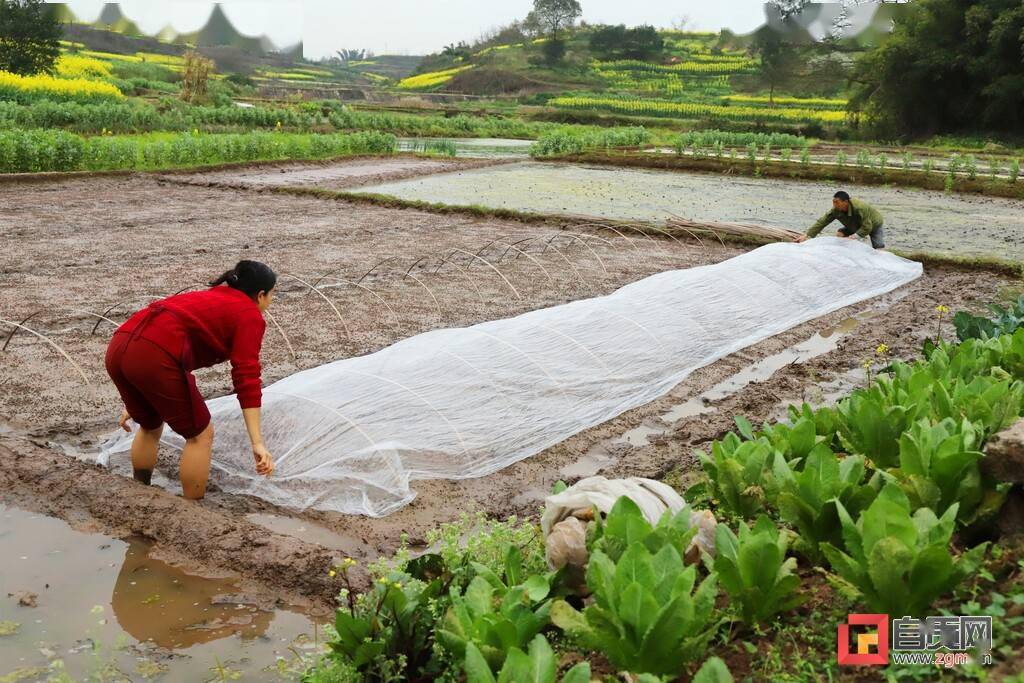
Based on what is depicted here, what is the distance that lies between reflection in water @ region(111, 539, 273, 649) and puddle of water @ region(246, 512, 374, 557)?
0.44 meters

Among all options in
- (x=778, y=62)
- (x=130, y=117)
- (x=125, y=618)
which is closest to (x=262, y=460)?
(x=125, y=618)

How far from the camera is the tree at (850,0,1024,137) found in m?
27.4

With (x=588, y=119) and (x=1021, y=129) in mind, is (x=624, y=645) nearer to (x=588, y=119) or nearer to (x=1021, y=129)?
(x=1021, y=129)

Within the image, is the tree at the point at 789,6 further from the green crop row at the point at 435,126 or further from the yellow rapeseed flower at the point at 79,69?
the yellow rapeseed flower at the point at 79,69

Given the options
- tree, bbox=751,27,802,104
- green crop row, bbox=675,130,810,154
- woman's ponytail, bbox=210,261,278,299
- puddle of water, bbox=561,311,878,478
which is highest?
tree, bbox=751,27,802,104

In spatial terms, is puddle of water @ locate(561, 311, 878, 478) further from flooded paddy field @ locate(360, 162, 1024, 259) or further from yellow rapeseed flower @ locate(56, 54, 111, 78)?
yellow rapeseed flower @ locate(56, 54, 111, 78)

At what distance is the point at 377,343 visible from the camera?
6.44m

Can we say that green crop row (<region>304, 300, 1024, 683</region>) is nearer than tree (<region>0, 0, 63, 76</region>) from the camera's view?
Yes

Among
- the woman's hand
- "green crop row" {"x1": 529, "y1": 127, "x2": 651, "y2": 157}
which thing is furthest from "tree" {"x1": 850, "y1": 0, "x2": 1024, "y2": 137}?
the woman's hand

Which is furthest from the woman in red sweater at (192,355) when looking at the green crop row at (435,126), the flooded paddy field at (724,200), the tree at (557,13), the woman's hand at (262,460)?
the tree at (557,13)

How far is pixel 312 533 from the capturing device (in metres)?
3.85

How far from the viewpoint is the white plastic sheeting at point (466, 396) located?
13.6 feet

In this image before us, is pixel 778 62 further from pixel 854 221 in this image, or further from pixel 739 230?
pixel 854 221

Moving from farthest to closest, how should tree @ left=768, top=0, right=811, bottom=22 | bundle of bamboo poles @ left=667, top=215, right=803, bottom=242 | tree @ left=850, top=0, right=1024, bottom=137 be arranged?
tree @ left=768, top=0, right=811, bottom=22 → tree @ left=850, top=0, right=1024, bottom=137 → bundle of bamboo poles @ left=667, top=215, right=803, bottom=242
